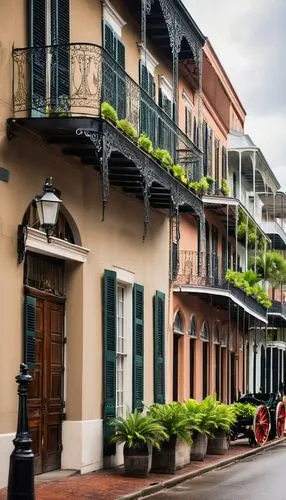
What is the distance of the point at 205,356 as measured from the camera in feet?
98.8

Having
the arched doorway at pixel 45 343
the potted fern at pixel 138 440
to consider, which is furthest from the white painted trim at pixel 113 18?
the potted fern at pixel 138 440

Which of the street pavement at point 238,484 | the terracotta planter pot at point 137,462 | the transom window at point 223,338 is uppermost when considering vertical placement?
the transom window at point 223,338

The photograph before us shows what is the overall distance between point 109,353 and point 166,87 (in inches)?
286

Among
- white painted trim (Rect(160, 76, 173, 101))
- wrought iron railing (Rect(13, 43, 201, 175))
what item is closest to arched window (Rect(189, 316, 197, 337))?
white painted trim (Rect(160, 76, 173, 101))

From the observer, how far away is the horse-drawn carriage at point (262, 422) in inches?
916

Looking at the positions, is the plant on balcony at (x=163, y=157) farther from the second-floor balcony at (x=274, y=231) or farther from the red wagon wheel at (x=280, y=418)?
the second-floor balcony at (x=274, y=231)

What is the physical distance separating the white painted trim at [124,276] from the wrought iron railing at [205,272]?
16.9 feet

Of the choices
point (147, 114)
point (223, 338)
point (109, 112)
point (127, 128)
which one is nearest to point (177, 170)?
point (147, 114)

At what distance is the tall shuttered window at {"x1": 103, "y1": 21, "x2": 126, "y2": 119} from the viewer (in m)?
15.0

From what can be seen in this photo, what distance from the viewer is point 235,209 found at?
31.0 meters

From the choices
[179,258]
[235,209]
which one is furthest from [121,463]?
[235,209]

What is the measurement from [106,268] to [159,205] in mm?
3711

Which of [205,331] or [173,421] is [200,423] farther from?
[205,331]

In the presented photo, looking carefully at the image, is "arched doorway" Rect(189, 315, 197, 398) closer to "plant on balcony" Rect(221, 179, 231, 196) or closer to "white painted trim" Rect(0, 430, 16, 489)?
"plant on balcony" Rect(221, 179, 231, 196)
